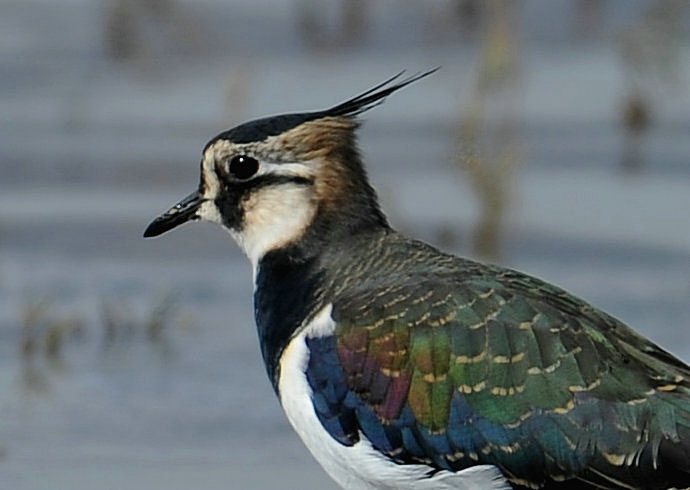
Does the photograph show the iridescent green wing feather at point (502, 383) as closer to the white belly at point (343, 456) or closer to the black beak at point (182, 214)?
the white belly at point (343, 456)

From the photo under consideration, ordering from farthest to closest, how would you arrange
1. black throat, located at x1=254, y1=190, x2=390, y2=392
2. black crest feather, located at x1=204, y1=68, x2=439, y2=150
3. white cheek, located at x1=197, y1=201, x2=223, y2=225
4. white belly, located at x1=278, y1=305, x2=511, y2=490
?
1. white cheek, located at x1=197, y1=201, x2=223, y2=225
2. black crest feather, located at x1=204, y1=68, x2=439, y2=150
3. black throat, located at x1=254, y1=190, x2=390, y2=392
4. white belly, located at x1=278, y1=305, x2=511, y2=490

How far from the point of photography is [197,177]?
12055mm

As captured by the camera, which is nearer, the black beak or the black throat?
the black throat

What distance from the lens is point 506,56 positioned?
468 inches

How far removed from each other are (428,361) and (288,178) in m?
0.89

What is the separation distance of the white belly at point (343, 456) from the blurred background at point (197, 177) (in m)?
1.29

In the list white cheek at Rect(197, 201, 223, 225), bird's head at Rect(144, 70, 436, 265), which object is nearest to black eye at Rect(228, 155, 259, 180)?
bird's head at Rect(144, 70, 436, 265)

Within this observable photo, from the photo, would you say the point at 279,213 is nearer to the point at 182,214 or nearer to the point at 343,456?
the point at 182,214

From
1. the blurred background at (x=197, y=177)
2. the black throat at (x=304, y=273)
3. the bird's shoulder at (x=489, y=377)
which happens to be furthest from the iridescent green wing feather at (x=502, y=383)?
the blurred background at (x=197, y=177)

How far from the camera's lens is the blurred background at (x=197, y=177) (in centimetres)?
920

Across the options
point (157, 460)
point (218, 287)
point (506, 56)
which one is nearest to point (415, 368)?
point (157, 460)

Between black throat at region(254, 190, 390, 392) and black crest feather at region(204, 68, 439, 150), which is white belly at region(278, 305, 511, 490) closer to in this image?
black throat at region(254, 190, 390, 392)

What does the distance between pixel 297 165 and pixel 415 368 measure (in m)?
0.89

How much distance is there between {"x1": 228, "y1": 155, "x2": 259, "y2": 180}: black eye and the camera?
7.73 m
